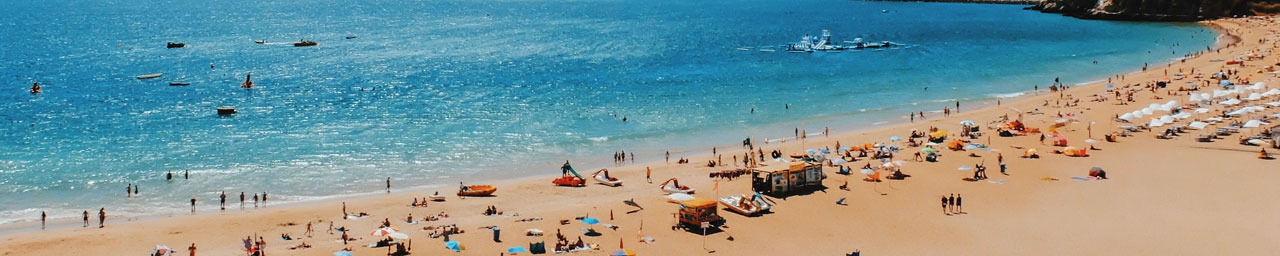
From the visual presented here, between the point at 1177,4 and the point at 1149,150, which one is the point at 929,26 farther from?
the point at 1149,150

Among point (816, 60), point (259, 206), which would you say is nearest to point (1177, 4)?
point (816, 60)

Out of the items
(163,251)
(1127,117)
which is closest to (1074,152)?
Result: (1127,117)

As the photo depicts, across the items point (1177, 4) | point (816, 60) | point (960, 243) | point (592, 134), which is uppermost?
point (1177, 4)

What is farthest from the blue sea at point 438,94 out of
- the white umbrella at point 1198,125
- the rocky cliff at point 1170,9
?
the white umbrella at point 1198,125

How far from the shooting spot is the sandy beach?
29594mm

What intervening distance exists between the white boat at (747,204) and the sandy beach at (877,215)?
0.28 m

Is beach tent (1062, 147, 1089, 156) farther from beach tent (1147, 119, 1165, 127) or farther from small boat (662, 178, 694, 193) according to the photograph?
small boat (662, 178, 694, 193)

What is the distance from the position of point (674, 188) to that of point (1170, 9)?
12523 centimetres

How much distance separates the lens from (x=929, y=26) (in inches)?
5704

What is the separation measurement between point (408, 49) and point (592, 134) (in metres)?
60.1

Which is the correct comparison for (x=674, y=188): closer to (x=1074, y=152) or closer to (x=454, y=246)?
(x=454, y=246)

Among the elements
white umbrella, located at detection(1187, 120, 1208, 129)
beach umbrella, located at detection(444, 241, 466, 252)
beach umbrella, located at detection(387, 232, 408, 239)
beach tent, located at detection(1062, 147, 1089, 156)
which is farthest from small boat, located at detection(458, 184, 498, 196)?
white umbrella, located at detection(1187, 120, 1208, 129)

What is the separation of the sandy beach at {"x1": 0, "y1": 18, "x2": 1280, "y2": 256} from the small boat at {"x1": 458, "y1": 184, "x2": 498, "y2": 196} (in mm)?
531

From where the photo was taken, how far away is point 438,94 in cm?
6962
